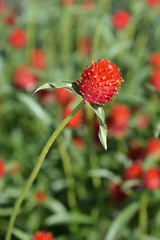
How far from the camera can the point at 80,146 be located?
2.42 m

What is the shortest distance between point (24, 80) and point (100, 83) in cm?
153

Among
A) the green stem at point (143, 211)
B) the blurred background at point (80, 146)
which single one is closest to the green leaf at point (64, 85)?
the blurred background at point (80, 146)

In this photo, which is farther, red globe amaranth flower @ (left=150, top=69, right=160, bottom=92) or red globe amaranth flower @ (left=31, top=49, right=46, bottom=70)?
red globe amaranth flower @ (left=31, top=49, right=46, bottom=70)

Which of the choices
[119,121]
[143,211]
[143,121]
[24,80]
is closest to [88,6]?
[24,80]

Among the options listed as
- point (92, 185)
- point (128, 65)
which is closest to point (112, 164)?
point (92, 185)

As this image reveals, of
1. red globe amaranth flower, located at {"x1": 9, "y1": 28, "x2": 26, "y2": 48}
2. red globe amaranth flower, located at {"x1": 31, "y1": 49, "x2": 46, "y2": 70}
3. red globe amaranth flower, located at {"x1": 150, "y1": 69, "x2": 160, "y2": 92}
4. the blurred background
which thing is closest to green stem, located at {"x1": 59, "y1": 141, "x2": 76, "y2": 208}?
the blurred background

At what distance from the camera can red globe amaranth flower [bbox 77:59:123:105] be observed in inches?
42.7

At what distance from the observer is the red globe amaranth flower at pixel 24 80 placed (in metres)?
2.56

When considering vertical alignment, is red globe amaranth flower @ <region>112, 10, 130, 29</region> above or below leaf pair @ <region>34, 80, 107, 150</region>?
above

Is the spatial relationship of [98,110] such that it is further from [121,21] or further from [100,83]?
[121,21]

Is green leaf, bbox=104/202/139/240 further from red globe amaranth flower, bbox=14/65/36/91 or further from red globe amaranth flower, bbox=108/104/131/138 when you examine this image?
red globe amaranth flower, bbox=14/65/36/91

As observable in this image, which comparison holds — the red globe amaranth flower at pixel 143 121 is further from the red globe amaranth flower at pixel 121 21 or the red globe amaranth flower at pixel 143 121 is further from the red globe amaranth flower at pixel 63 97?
the red globe amaranth flower at pixel 121 21

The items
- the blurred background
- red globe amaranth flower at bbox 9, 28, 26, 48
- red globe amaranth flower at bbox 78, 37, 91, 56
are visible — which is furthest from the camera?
red globe amaranth flower at bbox 78, 37, 91, 56

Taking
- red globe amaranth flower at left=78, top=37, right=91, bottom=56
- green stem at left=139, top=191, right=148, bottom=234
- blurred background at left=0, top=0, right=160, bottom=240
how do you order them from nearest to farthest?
green stem at left=139, top=191, right=148, bottom=234, blurred background at left=0, top=0, right=160, bottom=240, red globe amaranth flower at left=78, top=37, right=91, bottom=56
